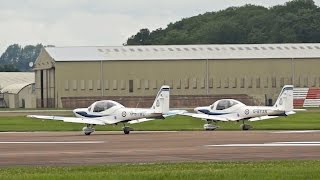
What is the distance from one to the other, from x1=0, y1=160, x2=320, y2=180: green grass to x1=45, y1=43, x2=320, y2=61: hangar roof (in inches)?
3571

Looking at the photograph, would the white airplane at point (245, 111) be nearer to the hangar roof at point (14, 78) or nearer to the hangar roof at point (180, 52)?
the hangar roof at point (180, 52)

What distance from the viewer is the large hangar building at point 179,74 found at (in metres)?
118

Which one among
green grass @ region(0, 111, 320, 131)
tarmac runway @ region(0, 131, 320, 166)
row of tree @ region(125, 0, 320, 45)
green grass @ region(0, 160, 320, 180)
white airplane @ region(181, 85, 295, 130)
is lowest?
green grass @ region(0, 111, 320, 131)

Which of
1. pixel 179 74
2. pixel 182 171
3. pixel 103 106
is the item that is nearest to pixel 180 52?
pixel 179 74

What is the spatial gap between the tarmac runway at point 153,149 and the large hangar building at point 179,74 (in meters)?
70.3

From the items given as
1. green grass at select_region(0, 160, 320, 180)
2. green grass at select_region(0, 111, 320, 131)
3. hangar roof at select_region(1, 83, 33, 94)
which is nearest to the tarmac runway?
green grass at select_region(0, 160, 320, 180)

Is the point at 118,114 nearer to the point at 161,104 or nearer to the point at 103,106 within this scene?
the point at 103,106

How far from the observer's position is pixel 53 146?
4034 centimetres

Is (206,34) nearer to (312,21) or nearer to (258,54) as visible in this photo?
(312,21)

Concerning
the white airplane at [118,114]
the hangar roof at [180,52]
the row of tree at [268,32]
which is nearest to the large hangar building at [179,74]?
the hangar roof at [180,52]

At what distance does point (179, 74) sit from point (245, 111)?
61806 millimetres

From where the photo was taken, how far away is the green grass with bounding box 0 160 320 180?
2441 cm

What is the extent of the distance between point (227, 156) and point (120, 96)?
86159 millimetres

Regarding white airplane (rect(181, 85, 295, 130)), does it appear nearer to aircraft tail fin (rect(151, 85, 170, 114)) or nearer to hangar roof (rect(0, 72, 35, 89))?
aircraft tail fin (rect(151, 85, 170, 114))
